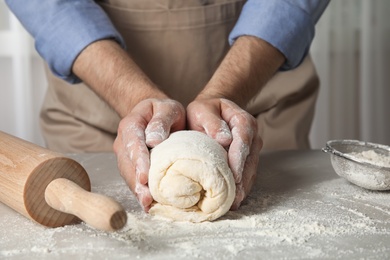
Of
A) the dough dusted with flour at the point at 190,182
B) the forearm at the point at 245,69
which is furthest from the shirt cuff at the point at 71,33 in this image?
the dough dusted with flour at the point at 190,182

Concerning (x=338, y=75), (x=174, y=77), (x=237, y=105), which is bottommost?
(x=338, y=75)

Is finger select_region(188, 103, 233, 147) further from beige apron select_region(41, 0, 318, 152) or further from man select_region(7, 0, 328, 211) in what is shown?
beige apron select_region(41, 0, 318, 152)

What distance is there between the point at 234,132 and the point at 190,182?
0.14 metres

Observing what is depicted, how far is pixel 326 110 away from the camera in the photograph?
8.09 ft

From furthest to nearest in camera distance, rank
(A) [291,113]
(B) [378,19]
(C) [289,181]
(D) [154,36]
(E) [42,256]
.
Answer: (B) [378,19]
(A) [291,113]
(D) [154,36]
(C) [289,181]
(E) [42,256]

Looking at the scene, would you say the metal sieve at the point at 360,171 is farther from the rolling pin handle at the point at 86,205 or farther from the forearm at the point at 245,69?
the rolling pin handle at the point at 86,205

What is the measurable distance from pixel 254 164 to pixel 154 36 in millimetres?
555

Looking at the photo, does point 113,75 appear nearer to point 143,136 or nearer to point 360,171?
point 143,136

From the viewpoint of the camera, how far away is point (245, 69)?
4.24 ft

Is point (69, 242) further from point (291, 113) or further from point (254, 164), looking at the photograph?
point (291, 113)

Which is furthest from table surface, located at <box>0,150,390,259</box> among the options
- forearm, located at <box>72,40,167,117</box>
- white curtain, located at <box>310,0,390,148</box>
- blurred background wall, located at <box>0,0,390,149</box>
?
white curtain, located at <box>310,0,390,148</box>

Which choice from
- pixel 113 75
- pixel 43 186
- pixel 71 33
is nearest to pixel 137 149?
pixel 43 186

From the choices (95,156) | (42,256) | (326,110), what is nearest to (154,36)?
(95,156)

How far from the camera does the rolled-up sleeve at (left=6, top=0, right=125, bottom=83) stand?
51.9 inches
